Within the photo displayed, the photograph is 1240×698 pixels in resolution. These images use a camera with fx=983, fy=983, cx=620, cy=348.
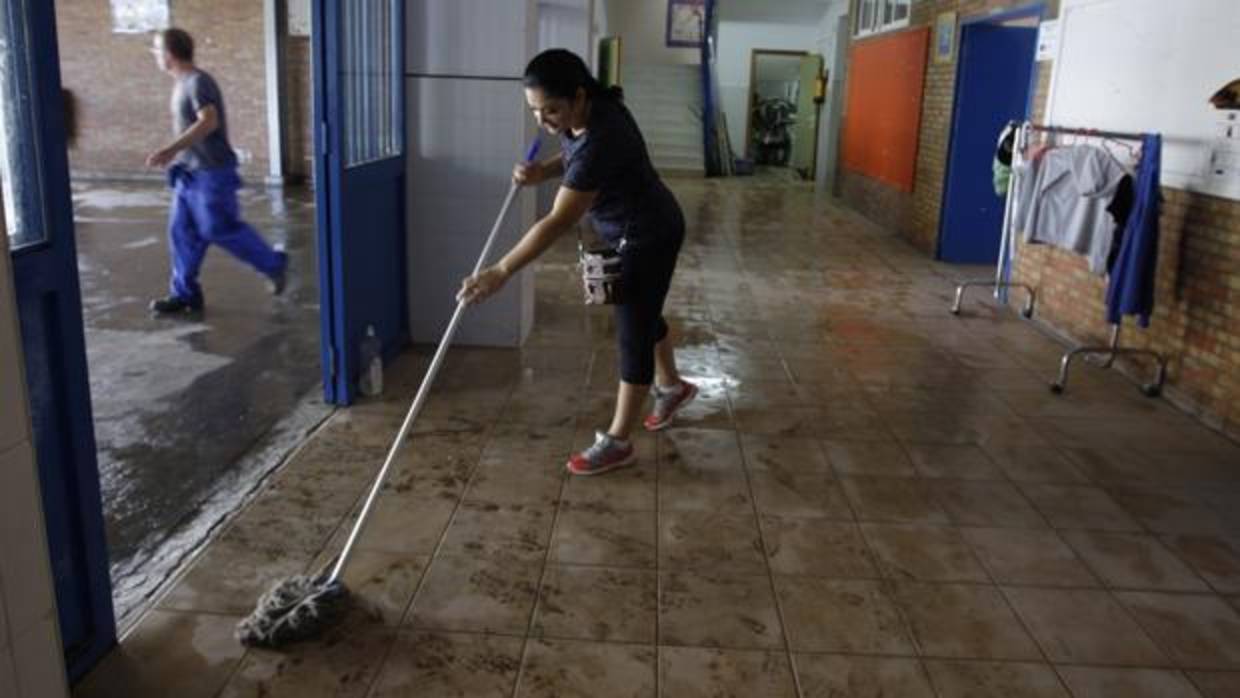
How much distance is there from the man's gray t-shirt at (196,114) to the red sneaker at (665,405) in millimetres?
2842

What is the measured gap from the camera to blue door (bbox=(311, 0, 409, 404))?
3.76m

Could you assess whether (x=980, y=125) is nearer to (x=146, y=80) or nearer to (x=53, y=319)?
(x=53, y=319)

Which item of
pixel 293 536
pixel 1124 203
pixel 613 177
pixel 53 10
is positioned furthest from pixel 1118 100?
pixel 53 10

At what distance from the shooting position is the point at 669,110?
51.2 ft

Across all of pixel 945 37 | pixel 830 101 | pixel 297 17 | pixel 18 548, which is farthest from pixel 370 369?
pixel 830 101

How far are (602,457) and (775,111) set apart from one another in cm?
1448

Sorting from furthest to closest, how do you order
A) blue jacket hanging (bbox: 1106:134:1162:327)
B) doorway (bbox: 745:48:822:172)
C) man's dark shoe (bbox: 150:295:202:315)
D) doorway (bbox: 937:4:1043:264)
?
doorway (bbox: 745:48:822:172), doorway (bbox: 937:4:1043:264), man's dark shoe (bbox: 150:295:202:315), blue jacket hanging (bbox: 1106:134:1162:327)

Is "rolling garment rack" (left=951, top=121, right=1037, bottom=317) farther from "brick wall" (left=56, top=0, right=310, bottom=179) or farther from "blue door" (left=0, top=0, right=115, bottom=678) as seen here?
"brick wall" (left=56, top=0, right=310, bottom=179)

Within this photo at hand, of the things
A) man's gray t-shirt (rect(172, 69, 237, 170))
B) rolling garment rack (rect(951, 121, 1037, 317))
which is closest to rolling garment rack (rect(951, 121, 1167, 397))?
rolling garment rack (rect(951, 121, 1037, 317))

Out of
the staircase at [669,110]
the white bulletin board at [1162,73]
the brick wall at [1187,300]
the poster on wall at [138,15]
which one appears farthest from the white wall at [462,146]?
the staircase at [669,110]

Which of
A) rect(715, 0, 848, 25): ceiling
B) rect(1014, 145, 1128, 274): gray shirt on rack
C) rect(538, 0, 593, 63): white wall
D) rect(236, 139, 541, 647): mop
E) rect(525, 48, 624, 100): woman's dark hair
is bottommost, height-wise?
rect(236, 139, 541, 647): mop

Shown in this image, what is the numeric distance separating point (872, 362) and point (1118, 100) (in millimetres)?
1885

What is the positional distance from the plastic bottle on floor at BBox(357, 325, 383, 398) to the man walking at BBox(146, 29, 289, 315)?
1.70 meters

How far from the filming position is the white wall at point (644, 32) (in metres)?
16.1
